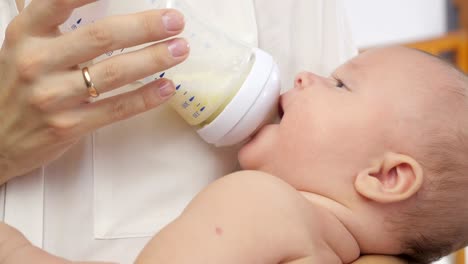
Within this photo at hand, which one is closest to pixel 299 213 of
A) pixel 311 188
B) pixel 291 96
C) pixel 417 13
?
pixel 311 188

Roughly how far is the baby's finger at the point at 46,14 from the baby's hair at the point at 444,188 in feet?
→ 1.67

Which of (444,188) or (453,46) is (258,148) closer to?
(444,188)

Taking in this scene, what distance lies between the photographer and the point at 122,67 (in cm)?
76

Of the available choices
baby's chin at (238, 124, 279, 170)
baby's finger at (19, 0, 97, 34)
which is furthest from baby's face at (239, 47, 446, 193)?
baby's finger at (19, 0, 97, 34)

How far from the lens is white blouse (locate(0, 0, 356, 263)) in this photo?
0.92m

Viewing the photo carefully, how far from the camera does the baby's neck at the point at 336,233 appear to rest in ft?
2.73

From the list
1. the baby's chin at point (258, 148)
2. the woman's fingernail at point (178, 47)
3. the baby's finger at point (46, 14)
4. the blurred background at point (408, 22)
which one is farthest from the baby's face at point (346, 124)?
the blurred background at point (408, 22)

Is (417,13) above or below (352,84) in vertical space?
below

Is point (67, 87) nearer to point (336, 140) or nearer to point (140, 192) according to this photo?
point (140, 192)

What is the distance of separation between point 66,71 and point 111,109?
0.27 feet

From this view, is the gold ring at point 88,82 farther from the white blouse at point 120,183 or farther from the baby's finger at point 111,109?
the white blouse at point 120,183

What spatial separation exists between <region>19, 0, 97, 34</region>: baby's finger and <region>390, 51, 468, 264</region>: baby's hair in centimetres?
51

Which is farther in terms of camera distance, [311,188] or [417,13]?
[417,13]

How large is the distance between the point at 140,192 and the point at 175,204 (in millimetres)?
61
